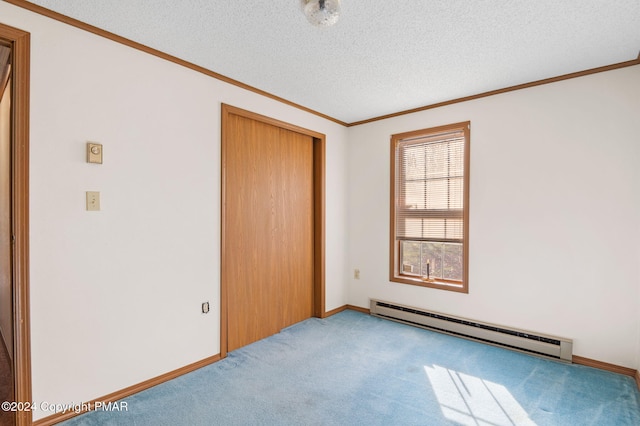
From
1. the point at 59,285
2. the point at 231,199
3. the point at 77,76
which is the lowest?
the point at 59,285

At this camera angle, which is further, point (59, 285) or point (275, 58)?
point (275, 58)

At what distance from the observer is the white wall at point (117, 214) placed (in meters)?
1.90

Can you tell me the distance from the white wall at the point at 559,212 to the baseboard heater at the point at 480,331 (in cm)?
8

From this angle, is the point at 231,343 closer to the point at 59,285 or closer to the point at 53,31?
the point at 59,285

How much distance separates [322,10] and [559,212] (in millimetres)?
2698

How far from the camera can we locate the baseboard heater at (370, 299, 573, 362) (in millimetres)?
2779

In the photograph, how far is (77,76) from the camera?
6.62 feet

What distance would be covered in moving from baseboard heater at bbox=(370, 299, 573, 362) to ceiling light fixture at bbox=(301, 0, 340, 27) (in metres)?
3.10

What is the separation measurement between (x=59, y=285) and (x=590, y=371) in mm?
3897

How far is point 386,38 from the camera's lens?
2191 millimetres

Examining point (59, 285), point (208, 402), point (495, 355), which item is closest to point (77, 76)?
point (59, 285)

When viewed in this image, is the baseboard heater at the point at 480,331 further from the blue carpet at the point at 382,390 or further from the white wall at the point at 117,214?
the white wall at the point at 117,214

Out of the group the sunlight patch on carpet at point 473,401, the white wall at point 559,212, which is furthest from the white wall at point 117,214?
the white wall at point 559,212

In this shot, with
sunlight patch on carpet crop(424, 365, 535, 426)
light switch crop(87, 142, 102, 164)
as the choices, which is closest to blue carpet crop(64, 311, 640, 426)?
sunlight patch on carpet crop(424, 365, 535, 426)
